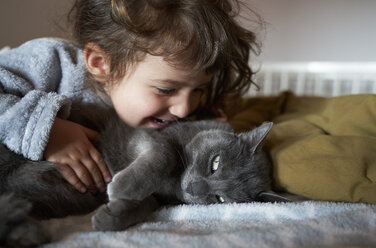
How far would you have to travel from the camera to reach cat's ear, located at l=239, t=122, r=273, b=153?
3.20 ft

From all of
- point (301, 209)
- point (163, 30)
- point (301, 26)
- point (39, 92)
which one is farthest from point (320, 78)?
point (39, 92)

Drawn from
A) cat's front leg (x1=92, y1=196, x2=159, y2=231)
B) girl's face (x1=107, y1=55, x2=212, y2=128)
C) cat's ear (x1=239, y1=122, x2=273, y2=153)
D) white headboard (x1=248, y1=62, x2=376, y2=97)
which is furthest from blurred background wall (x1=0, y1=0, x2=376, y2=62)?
cat's front leg (x1=92, y1=196, x2=159, y2=231)

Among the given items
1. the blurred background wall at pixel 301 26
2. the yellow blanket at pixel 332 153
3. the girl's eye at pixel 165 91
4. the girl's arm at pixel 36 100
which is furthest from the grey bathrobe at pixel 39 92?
the blurred background wall at pixel 301 26

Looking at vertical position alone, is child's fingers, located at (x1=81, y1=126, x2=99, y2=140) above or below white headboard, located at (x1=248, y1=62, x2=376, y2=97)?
above

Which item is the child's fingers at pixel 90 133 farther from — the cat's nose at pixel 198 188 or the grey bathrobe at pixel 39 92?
the cat's nose at pixel 198 188

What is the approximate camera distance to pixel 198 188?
2.96ft

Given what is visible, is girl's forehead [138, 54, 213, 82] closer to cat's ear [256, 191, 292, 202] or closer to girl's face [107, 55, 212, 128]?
girl's face [107, 55, 212, 128]

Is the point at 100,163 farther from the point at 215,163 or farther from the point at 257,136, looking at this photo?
the point at 257,136

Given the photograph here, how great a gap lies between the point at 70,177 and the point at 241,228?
0.51 meters

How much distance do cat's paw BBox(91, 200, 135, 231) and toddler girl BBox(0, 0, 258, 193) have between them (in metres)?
0.21

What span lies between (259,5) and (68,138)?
6.43 feet

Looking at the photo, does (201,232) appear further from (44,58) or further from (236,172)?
(44,58)

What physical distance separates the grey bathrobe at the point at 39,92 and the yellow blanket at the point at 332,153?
71cm

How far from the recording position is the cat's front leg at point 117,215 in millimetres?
766
